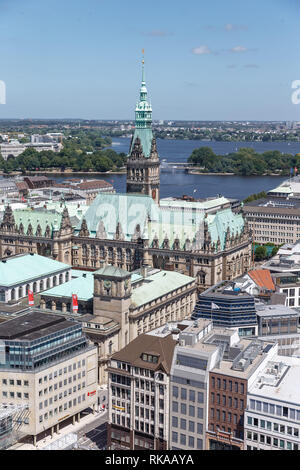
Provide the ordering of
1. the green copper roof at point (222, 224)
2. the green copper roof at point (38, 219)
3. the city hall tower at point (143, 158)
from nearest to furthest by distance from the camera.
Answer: the green copper roof at point (222, 224) < the green copper roof at point (38, 219) < the city hall tower at point (143, 158)

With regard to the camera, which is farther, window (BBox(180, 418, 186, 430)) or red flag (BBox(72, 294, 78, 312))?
red flag (BBox(72, 294, 78, 312))

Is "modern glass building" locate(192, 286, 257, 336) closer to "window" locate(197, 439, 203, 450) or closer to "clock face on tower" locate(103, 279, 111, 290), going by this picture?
"clock face on tower" locate(103, 279, 111, 290)

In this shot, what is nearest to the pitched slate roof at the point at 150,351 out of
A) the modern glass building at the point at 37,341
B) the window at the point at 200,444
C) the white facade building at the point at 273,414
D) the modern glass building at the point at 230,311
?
the window at the point at 200,444

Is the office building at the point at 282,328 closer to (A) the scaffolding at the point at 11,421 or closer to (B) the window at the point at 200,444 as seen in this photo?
(B) the window at the point at 200,444

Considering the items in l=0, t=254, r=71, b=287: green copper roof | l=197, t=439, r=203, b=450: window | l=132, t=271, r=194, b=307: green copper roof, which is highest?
l=0, t=254, r=71, b=287: green copper roof

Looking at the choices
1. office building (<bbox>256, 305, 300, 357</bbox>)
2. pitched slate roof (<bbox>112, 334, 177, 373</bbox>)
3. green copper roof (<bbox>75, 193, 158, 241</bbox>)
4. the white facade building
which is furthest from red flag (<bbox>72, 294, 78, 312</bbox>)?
the white facade building
